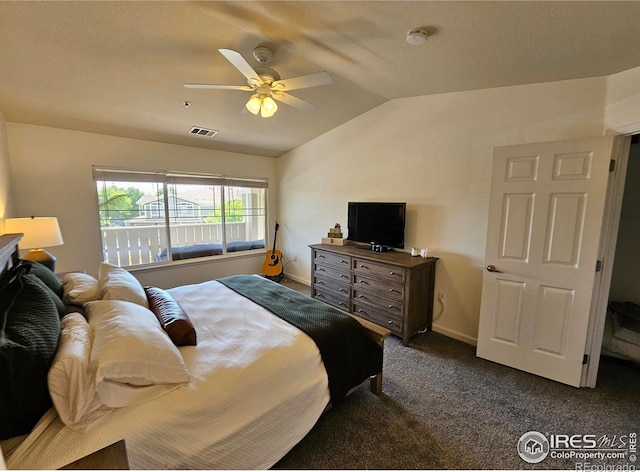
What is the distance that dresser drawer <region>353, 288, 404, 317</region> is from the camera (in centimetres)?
277

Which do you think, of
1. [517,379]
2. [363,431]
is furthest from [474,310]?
[363,431]

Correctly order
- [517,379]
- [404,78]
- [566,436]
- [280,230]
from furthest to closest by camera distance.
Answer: [280,230]
[404,78]
[517,379]
[566,436]

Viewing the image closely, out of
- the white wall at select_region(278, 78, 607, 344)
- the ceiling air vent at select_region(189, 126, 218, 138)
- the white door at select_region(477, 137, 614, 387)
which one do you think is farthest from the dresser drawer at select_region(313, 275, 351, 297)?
the ceiling air vent at select_region(189, 126, 218, 138)

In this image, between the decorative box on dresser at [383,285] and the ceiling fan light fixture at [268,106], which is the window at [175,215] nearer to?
the decorative box on dresser at [383,285]

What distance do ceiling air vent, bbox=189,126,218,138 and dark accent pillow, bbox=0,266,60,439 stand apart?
2.85 m

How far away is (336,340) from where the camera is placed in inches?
70.1

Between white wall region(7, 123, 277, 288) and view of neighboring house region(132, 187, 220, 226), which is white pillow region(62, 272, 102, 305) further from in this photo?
view of neighboring house region(132, 187, 220, 226)

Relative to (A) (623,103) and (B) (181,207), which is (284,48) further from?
(B) (181,207)

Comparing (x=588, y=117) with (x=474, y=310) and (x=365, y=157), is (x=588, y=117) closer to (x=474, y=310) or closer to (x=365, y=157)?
(x=474, y=310)

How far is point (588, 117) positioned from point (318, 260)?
2930mm

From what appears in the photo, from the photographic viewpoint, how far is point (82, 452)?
0.98 m

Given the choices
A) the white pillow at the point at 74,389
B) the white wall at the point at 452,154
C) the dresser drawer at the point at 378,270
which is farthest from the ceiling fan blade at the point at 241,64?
the dresser drawer at the point at 378,270

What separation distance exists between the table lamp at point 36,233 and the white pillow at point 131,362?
1.68 metres

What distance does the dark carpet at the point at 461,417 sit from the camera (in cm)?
153
